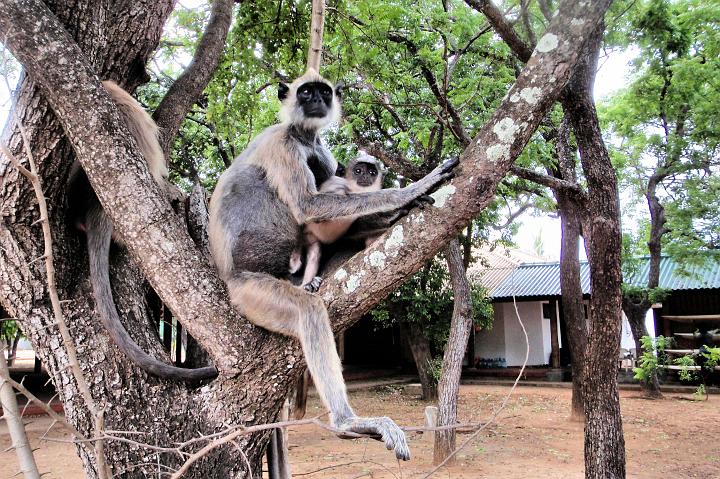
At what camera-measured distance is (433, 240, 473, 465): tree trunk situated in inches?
386

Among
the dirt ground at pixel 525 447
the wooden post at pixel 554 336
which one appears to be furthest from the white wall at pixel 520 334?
the dirt ground at pixel 525 447

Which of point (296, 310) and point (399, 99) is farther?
point (399, 99)

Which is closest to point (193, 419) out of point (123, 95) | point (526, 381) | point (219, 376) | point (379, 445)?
point (219, 376)

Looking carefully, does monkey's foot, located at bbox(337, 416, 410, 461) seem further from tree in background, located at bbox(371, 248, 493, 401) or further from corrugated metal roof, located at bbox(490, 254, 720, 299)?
corrugated metal roof, located at bbox(490, 254, 720, 299)

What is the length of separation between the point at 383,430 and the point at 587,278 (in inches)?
840

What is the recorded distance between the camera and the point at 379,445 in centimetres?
1148

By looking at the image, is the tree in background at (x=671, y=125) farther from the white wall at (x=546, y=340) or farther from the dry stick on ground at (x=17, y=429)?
the dry stick on ground at (x=17, y=429)

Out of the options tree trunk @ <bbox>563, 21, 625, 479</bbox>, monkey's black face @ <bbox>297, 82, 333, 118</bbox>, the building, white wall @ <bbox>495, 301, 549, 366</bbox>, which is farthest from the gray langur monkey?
white wall @ <bbox>495, 301, 549, 366</bbox>

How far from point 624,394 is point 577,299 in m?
7.40

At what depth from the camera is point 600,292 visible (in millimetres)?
6750

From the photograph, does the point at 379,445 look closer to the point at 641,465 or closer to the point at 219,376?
the point at 641,465

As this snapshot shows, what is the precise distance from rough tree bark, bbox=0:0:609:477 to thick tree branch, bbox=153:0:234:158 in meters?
1.47

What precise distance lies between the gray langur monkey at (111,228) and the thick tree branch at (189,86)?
1.07 feet

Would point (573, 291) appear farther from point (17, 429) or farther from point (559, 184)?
point (17, 429)
